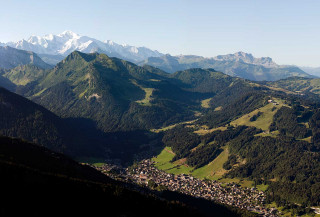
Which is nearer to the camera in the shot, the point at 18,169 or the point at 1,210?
the point at 1,210

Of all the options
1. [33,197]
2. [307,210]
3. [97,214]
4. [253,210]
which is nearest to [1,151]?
[33,197]

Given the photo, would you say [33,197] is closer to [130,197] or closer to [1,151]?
[130,197]

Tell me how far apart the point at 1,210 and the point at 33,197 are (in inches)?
561

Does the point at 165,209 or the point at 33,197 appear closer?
the point at 33,197

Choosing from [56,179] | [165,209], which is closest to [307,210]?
[165,209]

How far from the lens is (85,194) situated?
126m

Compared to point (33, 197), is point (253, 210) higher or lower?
lower

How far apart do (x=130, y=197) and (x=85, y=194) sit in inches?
1126

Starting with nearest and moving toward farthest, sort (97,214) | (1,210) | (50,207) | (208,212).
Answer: (1,210), (50,207), (97,214), (208,212)

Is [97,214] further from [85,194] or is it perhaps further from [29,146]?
[29,146]

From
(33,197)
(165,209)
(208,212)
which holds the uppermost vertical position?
(33,197)

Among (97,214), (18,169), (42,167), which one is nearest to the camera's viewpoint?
(97,214)

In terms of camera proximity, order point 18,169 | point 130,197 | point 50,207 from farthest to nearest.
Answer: point 130,197 → point 18,169 → point 50,207

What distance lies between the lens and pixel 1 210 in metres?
93.3
